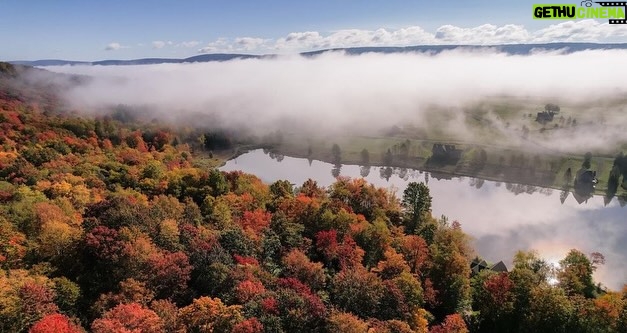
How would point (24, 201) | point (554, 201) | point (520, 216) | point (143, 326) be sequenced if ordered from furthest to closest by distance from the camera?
point (554, 201) → point (520, 216) → point (24, 201) → point (143, 326)

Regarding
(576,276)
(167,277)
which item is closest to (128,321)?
(167,277)

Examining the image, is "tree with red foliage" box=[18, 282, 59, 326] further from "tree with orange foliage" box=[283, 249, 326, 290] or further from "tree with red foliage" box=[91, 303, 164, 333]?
"tree with orange foliage" box=[283, 249, 326, 290]

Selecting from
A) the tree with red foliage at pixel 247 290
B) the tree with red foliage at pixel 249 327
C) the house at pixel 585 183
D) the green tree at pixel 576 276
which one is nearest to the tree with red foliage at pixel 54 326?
the tree with red foliage at pixel 249 327

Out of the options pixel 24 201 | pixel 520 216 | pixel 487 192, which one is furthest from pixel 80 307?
pixel 487 192

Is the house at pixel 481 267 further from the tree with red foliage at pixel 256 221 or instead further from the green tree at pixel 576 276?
the tree with red foliage at pixel 256 221

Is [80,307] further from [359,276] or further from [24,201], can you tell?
[359,276]
